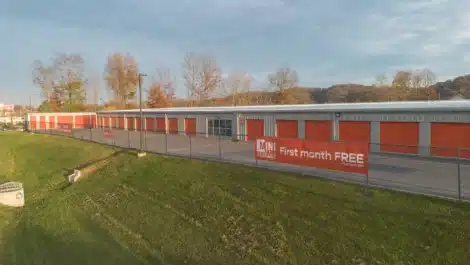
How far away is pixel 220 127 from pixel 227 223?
2325cm

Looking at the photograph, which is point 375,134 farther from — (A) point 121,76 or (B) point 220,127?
(A) point 121,76

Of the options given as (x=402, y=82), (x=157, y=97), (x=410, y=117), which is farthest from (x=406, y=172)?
(x=402, y=82)

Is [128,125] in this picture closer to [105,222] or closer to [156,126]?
[156,126]

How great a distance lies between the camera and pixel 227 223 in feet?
40.1

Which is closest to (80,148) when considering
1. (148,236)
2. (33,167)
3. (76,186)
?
(33,167)

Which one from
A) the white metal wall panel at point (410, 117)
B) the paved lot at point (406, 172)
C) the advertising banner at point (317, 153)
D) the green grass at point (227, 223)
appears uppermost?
the white metal wall panel at point (410, 117)

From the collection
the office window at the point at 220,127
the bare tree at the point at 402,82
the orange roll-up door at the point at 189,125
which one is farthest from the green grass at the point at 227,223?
the bare tree at the point at 402,82

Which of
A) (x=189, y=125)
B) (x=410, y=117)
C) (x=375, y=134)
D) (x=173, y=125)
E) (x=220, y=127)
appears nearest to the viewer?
(x=410, y=117)

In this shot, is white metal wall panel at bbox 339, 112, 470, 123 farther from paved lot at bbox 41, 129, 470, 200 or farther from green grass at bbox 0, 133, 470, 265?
green grass at bbox 0, 133, 470, 265

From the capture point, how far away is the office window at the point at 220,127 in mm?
34312

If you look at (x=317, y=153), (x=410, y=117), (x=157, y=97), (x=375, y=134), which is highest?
(x=157, y=97)

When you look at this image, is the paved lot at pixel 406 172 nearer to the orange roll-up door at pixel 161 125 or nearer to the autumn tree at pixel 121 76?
the orange roll-up door at pixel 161 125

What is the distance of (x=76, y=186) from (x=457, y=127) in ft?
76.2

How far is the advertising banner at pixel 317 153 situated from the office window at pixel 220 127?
1660 cm
